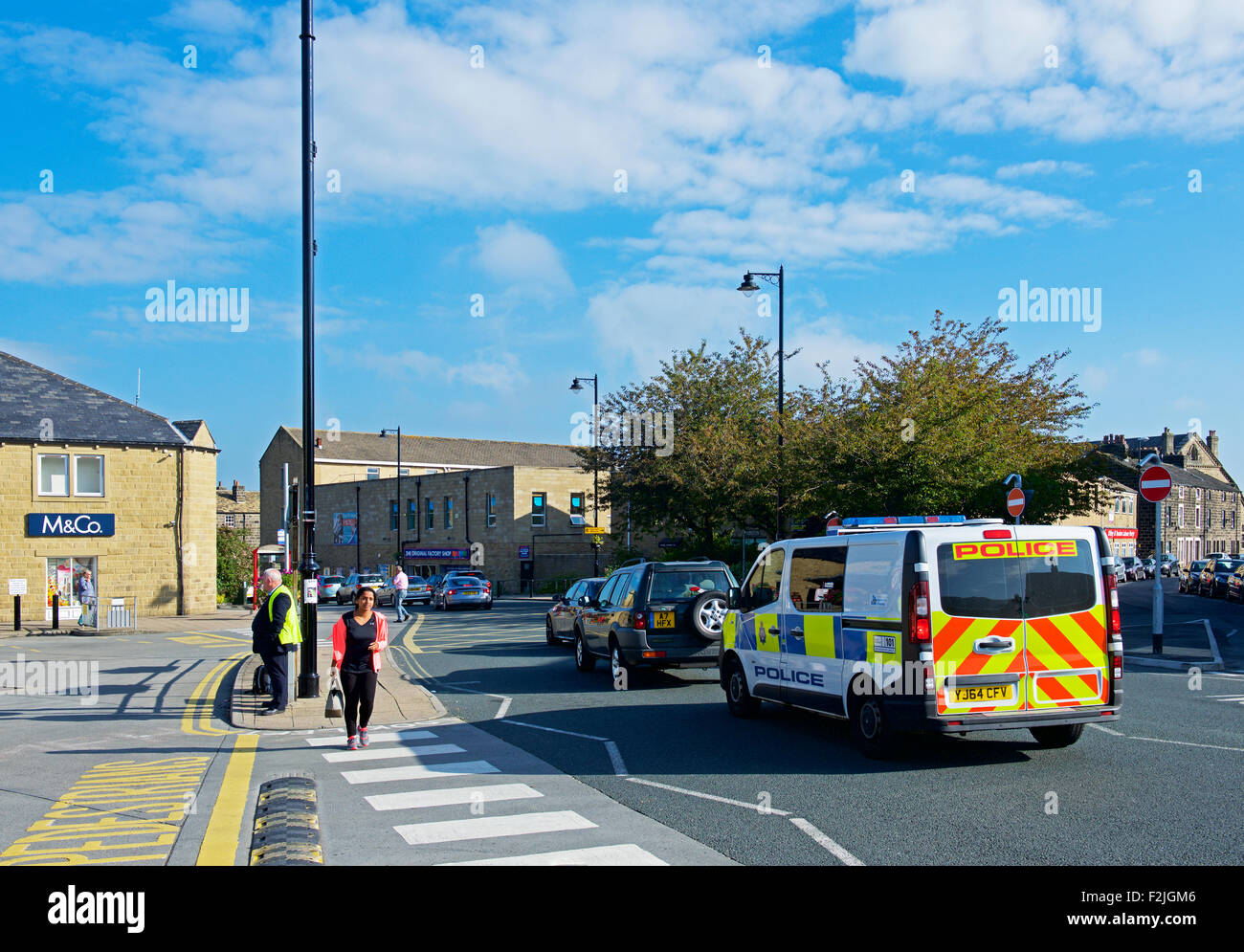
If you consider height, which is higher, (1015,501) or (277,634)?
(1015,501)

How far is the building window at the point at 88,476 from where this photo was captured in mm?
33500

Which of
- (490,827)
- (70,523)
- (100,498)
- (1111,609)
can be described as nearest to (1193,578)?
(100,498)

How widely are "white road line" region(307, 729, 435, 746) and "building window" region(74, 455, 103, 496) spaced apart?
26.2 metres

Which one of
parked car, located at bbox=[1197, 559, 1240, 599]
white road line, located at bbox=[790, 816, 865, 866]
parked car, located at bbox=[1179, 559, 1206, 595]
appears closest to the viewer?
white road line, located at bbox=[790, 816, 865, 866]

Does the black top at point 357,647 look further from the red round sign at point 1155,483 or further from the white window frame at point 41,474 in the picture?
the white window frame at point 41,474

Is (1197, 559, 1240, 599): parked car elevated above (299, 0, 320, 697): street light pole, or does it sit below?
below

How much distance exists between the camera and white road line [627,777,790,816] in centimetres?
728

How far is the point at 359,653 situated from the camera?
1019 centimetres

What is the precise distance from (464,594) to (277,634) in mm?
26346

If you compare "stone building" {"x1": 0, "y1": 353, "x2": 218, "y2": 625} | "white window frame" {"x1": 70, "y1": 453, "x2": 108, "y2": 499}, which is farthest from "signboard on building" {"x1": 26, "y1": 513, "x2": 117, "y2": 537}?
"white window frame" {"x1": 70, "y1": 453, "x2": 108, "y2": 499}

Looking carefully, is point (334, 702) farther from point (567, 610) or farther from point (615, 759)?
point (567, 610)

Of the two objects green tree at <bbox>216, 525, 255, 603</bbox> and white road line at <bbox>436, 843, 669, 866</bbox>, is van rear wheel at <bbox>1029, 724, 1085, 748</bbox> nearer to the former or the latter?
white road line at <bbox>436, 843, 669, 866</bbox>

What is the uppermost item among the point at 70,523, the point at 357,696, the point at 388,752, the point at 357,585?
the point at 70,523

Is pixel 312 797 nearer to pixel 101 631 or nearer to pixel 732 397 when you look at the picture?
pixel 101 631
